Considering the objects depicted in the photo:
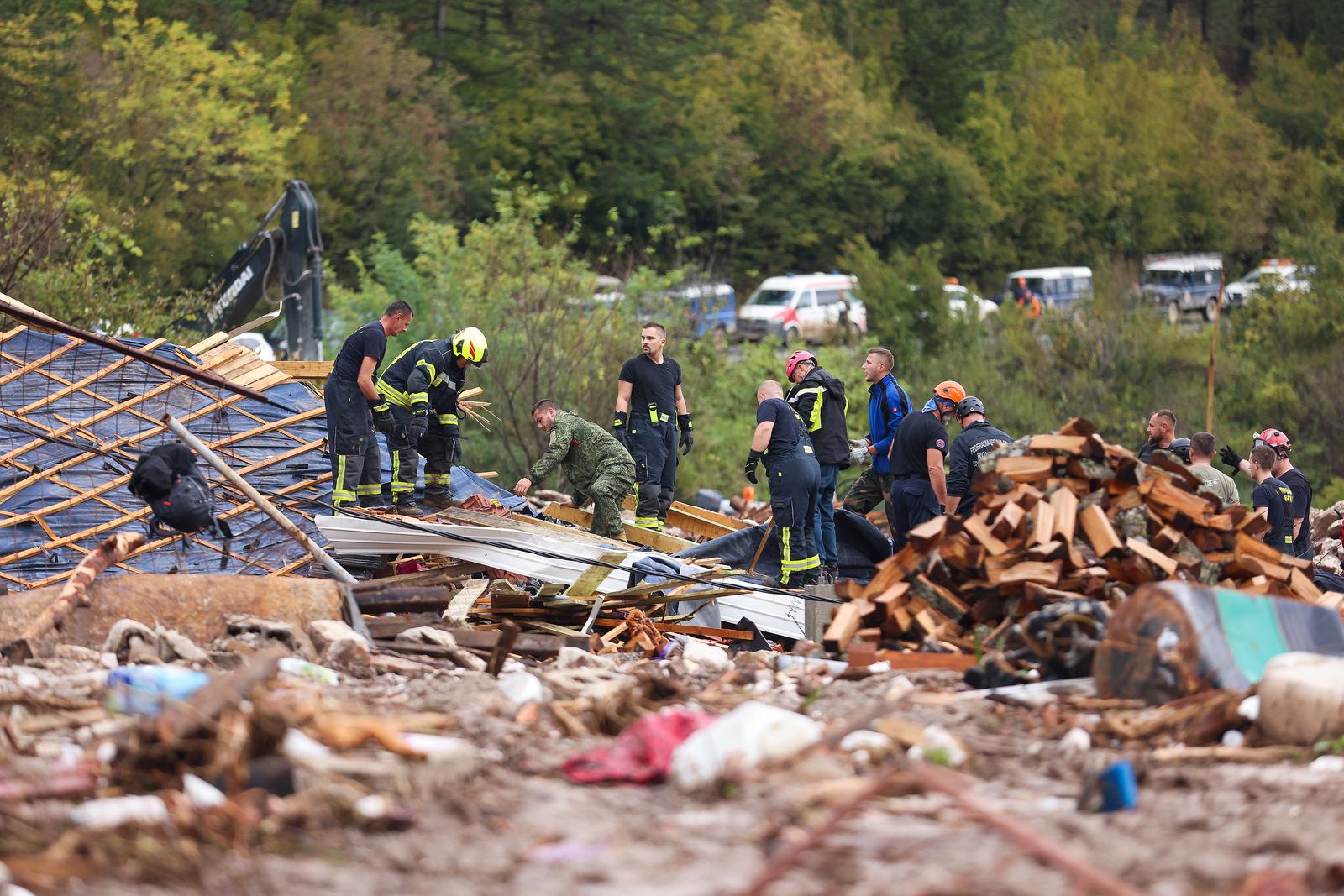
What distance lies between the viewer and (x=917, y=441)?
11.4m

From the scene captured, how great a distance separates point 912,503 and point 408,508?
3.76 meters

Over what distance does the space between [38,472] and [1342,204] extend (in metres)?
44.1

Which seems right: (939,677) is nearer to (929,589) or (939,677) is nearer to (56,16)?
(929,589)

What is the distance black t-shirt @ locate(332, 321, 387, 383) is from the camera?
11.8 metres

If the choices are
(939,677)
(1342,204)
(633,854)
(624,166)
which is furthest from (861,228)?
(633,854)

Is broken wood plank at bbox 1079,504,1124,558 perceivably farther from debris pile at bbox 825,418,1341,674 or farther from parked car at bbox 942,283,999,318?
parked car at bbox 942,283,999,318

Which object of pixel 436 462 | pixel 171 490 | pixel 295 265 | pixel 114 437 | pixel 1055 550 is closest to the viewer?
pixel 1055 550

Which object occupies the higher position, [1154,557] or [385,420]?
[385,420]

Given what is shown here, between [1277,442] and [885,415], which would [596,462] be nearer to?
[885,415]

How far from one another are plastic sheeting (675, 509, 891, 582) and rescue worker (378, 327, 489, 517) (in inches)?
80.4

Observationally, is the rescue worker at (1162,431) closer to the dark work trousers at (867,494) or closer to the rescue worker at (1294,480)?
the rescue worker at (1294,480)

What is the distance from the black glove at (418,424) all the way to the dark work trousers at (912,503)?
345cm

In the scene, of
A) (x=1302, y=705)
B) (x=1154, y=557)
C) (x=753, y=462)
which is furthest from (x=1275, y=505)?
(x=1302, y=705)

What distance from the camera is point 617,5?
1597 inches
